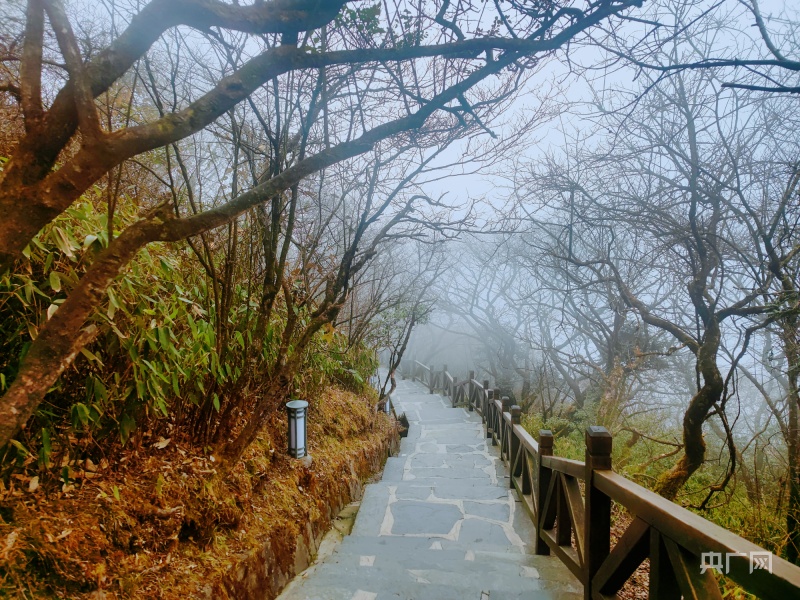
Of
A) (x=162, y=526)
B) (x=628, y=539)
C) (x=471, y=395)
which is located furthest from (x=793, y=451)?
(x=471, y=395)

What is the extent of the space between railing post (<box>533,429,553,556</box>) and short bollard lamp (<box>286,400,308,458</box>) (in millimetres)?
2091

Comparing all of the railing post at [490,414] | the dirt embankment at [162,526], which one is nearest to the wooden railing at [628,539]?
the dirt embankment at [162,526]

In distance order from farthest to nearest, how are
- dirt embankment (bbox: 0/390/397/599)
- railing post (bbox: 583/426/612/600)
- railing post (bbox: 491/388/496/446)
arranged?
railing post (bbox: 491/388/496/446) < railing post (bbox: 583/426/612/600) < dirt embankment (bbox: 0/390/397/599)

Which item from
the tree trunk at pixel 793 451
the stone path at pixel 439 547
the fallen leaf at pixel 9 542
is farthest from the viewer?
the tree trunk at pixel 793 451

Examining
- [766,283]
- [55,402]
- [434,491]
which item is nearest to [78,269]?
[55,402]

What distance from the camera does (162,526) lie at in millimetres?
2383

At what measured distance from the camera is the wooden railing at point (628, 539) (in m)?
1.42

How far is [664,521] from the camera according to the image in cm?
190

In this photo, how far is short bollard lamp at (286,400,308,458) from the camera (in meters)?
3.91

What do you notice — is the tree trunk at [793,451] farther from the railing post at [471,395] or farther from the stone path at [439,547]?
the railing post at [471,395]

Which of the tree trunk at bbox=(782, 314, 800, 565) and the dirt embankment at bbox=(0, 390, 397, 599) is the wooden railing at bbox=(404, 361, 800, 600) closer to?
the tree trunk at bbox=(782, 314, 800, 565)

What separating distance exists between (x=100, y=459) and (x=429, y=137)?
11.0 feet

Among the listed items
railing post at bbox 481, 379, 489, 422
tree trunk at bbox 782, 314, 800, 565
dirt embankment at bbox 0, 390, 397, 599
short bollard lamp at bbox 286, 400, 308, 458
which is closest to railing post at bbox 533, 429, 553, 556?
tree trunk at bbox 782, 314, 800, 565

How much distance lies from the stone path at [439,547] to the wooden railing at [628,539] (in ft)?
0.81
